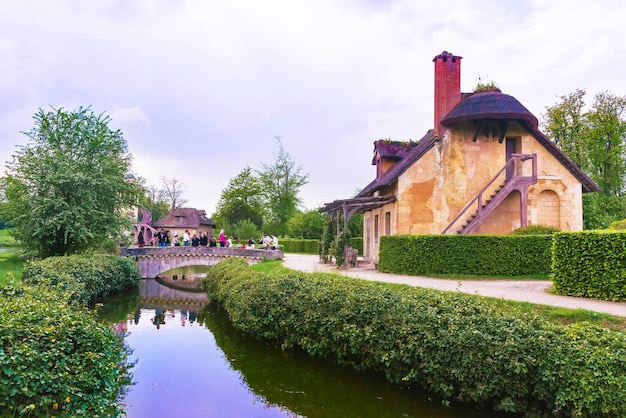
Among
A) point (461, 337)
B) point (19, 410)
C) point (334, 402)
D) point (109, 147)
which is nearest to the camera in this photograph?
point (19, 410)

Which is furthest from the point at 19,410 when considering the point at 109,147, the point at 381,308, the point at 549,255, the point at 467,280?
the point at 109,147

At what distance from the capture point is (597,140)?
32.1 meters

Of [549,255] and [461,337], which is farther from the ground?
[549,255]

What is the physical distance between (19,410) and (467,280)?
12.6 metres

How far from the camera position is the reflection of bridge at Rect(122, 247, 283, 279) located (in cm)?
2848

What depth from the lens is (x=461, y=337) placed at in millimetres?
6730

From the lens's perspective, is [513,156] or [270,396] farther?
[513,156]

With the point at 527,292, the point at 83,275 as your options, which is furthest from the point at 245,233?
the point at 527,292

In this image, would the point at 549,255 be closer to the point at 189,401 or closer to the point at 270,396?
the point at 270,396

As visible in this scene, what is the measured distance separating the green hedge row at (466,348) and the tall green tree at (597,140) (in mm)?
27436

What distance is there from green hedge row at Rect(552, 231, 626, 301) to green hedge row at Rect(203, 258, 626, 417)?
13.3 ft

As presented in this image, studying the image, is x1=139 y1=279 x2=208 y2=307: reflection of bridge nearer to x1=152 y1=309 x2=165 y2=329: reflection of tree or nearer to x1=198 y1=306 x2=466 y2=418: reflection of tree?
x1=152 y1=309 x2=165 y2=329: reflection of tree

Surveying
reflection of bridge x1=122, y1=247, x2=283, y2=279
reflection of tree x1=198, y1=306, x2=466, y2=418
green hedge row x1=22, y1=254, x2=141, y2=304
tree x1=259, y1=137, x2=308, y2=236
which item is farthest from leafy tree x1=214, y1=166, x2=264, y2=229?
reflection of tree x1=198, y1=306, x2=466, y2=418

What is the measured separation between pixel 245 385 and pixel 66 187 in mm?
14907
